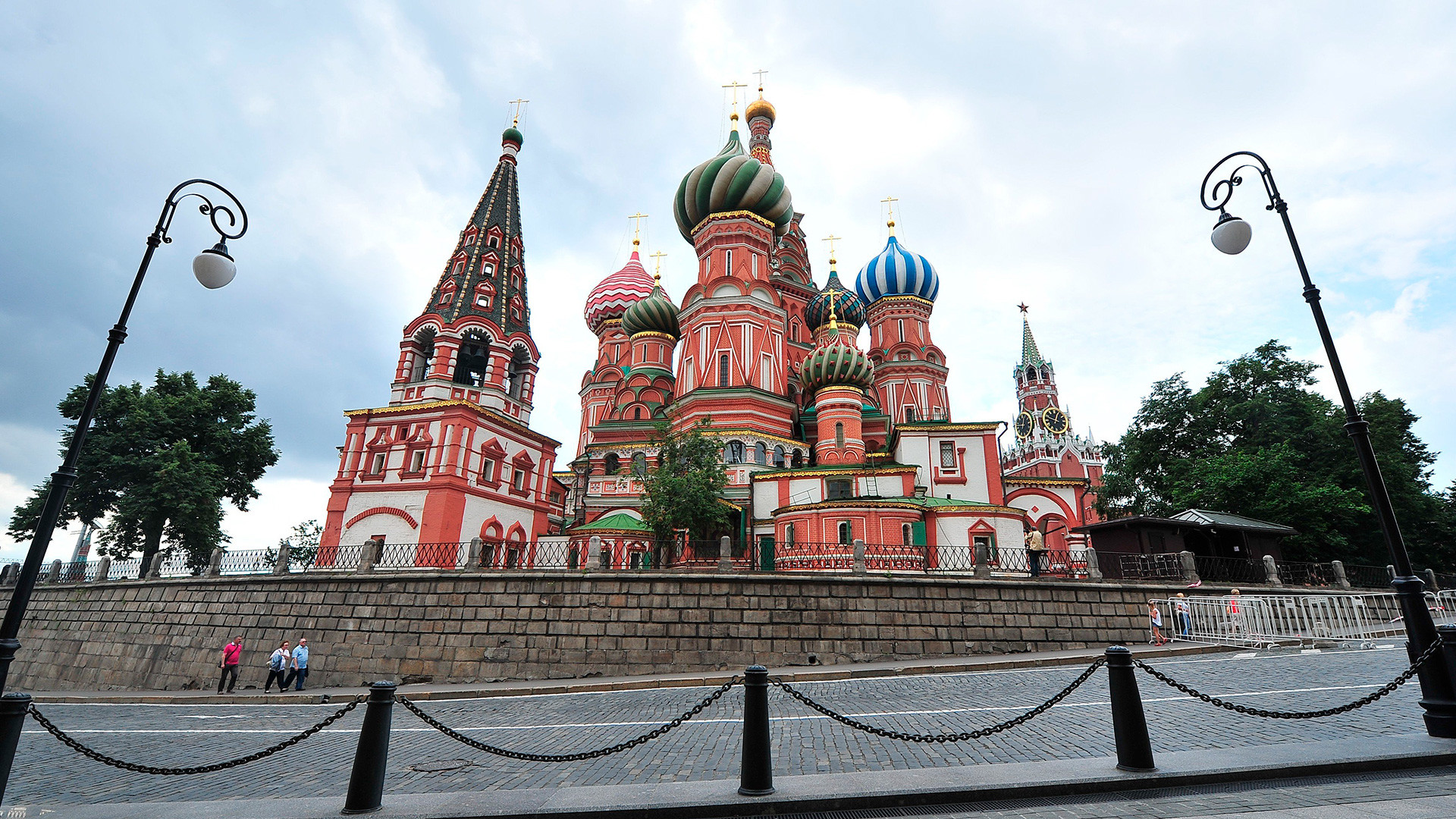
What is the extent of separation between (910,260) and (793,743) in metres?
36.2

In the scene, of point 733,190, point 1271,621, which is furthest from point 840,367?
point 1271,621

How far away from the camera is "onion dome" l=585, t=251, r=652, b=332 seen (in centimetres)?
4418

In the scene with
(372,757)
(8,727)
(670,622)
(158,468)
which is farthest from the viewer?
(158,468)

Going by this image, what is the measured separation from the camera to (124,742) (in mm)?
8875

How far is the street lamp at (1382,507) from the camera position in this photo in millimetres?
5711

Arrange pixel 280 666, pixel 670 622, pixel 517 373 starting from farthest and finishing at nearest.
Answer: pixel 517 373 < pixel 670 622 < pixel 280 666

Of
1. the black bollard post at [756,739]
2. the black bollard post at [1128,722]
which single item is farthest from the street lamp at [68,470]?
the black bollard post at [1128,722]

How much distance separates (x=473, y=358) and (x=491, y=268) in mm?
4702

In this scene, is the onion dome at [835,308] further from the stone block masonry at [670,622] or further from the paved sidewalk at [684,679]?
the paved sidewalk at [684,679]

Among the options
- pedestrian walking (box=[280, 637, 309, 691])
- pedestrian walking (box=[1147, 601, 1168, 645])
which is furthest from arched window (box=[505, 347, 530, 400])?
pedestrian walking (box=[1147, 601, 1168, 645])

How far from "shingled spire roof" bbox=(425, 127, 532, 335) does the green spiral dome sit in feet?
45.6

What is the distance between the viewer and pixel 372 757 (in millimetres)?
4680

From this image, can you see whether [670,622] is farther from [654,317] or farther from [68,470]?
[654,317]

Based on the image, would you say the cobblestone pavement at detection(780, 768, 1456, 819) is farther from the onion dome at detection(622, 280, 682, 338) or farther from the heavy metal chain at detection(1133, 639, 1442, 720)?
the onion dome at detection(622, 280, 682, 338)
